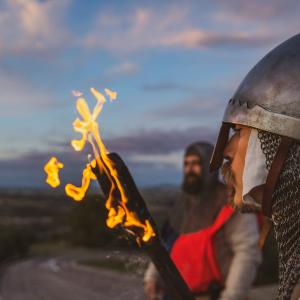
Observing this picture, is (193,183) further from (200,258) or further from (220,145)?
(220,145)

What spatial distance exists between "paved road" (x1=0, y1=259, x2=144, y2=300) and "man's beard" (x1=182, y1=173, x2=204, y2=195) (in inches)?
208

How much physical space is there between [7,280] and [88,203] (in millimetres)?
8810

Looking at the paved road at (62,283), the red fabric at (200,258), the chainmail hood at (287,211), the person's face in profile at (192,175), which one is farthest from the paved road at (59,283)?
the chainmail hood at (287,211)

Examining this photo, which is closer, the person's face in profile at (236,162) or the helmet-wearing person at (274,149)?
the helmet-wearing person at (274,149)

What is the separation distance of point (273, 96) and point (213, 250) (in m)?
2.71

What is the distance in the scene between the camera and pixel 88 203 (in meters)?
28.7

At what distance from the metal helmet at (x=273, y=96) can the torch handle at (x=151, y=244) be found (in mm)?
523

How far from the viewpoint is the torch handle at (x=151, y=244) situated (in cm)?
307

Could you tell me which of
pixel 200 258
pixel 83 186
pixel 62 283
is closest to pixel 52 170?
pixel 83 186

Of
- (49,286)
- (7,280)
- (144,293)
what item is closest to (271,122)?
(144,293)

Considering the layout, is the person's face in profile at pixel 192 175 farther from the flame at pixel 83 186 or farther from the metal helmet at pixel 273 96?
the metal helmet at pixel 273 96

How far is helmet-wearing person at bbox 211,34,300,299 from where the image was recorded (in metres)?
2.75

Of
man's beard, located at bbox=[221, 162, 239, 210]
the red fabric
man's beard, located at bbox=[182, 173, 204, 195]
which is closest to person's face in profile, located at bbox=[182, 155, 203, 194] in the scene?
man's beard, located at bbox=[182, 173, 204, 195]

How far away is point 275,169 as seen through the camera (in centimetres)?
276
